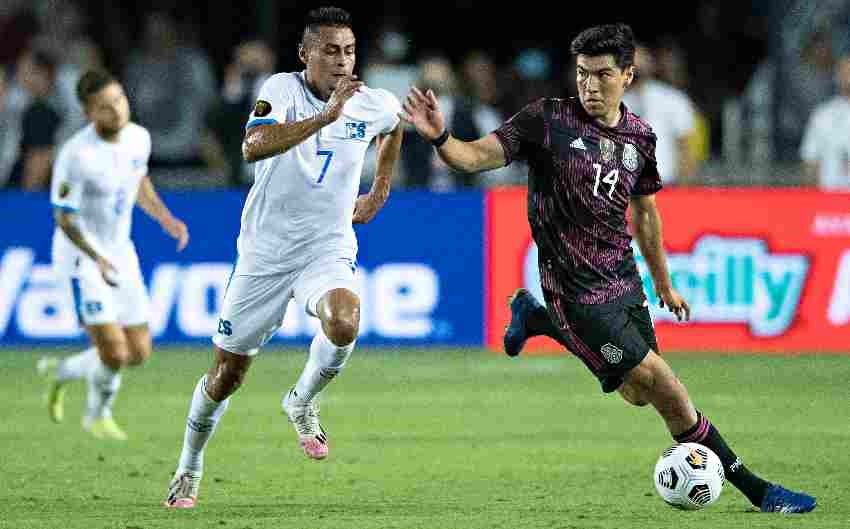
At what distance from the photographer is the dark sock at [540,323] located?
8.43 m

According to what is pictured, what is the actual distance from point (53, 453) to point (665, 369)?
431 centimetres

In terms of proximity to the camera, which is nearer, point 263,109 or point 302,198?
point 263,109

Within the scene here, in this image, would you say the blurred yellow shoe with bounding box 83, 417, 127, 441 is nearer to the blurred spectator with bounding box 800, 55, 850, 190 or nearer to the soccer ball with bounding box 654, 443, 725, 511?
the soccer ball with bounding box 654, 443, 725, 511

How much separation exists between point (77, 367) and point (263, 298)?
160 inches

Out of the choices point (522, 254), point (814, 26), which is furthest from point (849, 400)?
point (814, 26)

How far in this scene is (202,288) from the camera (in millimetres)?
15750

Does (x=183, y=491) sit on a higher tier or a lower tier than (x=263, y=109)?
lower

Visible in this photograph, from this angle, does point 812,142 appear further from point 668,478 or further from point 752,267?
point 668,478

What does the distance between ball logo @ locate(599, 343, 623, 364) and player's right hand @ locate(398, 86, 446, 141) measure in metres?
1.34

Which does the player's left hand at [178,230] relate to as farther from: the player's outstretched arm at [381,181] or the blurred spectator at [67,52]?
the blurred spectator at [67,52]

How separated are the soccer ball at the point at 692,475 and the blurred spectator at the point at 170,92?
35.5 feet

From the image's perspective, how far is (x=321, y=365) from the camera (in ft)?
27.1

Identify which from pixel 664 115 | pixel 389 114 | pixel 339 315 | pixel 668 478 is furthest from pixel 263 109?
pixel 664 115

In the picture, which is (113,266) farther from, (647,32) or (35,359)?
(647,32)
